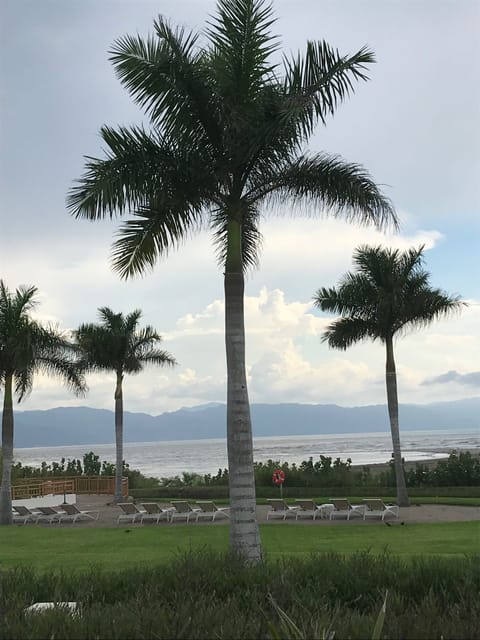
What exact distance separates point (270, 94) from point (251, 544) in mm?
7470

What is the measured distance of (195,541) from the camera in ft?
52.9

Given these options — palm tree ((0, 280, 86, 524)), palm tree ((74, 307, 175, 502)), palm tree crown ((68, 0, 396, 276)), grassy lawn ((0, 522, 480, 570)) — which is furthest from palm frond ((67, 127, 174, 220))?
palm tree ((74, 307, 175, 502))

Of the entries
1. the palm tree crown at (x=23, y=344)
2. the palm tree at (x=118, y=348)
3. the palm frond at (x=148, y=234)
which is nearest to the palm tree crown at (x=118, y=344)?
the palm tree at (x=118, y=348)

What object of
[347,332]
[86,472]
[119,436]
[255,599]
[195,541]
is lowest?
[195,541]

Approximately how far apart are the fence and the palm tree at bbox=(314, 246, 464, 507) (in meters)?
13.6

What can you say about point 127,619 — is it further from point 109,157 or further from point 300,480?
point 300,480

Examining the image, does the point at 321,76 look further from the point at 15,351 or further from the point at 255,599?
the point at 15,351

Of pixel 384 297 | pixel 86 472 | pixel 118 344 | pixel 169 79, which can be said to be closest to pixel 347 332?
pixel 384 297

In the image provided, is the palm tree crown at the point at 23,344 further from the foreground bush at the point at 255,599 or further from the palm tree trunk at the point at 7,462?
the foreground bush at the point at 255,599

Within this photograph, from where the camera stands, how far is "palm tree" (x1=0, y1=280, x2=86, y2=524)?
2164 centimetres

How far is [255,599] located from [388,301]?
1889 cm

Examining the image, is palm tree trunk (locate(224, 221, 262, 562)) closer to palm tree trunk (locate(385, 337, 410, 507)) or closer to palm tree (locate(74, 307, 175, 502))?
palm tree trunk (locate(385, 337, 410, 507))

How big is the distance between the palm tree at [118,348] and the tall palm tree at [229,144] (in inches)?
696

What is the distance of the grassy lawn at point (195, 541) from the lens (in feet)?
43.0
